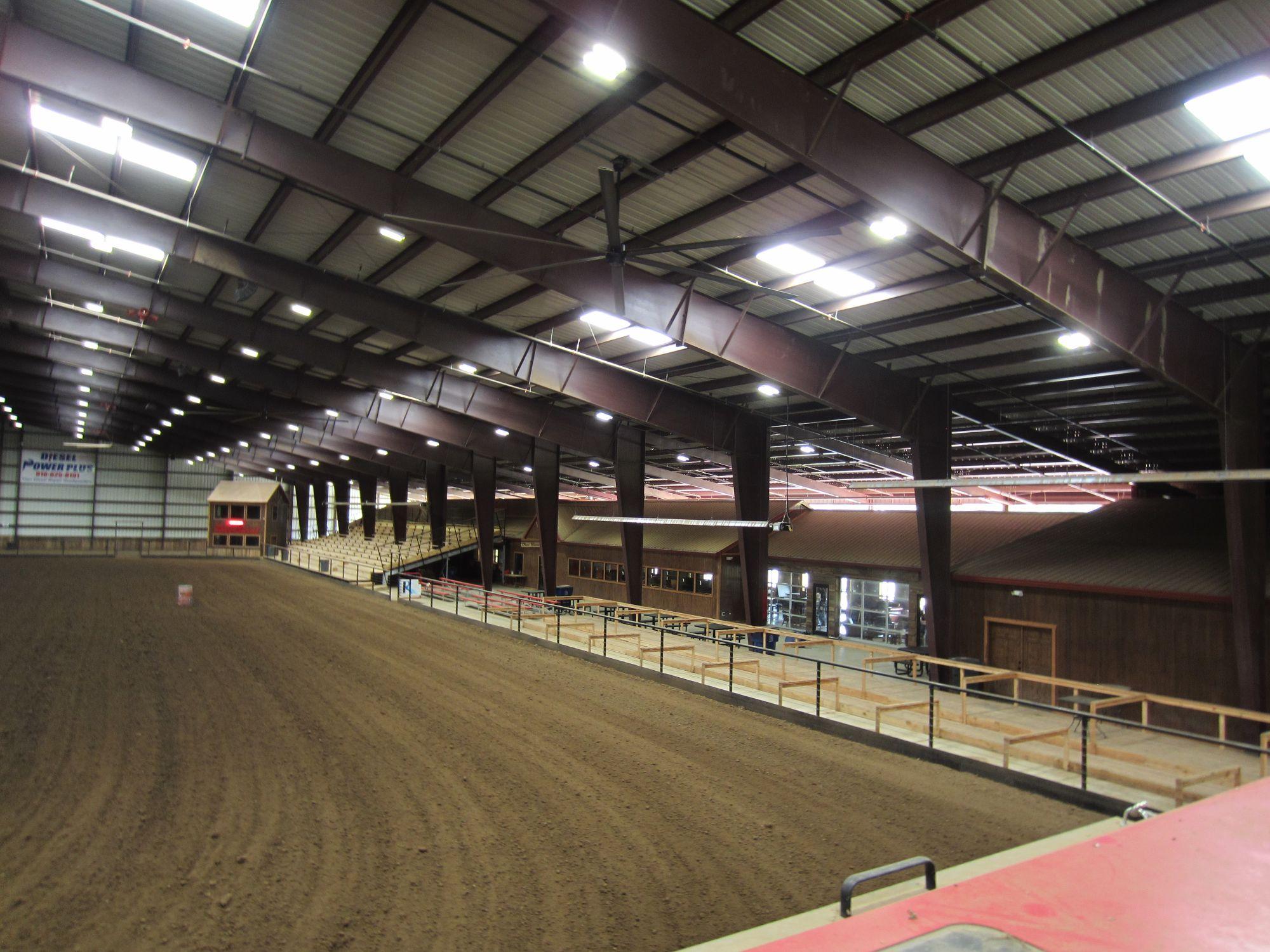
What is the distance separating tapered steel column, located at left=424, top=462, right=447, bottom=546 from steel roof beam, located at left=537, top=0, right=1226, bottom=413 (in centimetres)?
3083

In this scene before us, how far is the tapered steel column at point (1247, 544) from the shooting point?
38.4 ft

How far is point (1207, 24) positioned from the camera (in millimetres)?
6336

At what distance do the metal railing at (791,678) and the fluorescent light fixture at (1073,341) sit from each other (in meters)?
6.03

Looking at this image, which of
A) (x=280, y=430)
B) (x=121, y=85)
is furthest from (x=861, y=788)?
(x=280, y=430)

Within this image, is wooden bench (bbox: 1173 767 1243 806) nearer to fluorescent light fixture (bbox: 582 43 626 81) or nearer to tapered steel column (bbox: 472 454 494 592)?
fluorescent light fixture (bbox: 582 43 626 81)

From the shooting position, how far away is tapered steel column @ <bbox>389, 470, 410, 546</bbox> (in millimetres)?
42125

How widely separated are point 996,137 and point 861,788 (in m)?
7.57

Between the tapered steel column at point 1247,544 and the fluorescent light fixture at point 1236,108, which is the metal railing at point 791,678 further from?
the fluorescent light fixture at point 1236,108

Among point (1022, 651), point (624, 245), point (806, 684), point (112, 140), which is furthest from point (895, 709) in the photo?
point (112, 140)

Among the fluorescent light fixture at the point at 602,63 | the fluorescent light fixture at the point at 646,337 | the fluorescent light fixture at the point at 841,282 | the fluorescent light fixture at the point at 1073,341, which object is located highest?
the fluorescent light fixture at the point at 602,63

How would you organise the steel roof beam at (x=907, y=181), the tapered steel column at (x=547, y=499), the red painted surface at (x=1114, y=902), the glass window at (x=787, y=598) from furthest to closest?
the tapered steel column at (x=547, y=499), the glass window at (x=787, y=598), the steel roof beam at (x=907, y=181), the red painted surface at (x=1114, y=902)

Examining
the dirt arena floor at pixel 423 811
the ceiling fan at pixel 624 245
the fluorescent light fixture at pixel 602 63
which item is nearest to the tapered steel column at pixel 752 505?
the dirt arena floor at pixel 423 811

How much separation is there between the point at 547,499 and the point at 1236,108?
22.4 metres

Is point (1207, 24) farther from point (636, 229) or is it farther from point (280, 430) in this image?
point (280, 430)
